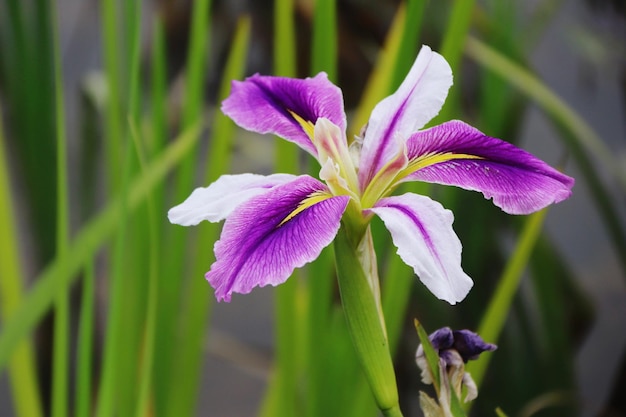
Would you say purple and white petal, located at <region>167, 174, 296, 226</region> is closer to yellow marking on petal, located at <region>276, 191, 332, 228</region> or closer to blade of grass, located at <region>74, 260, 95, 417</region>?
yellow marking on petal, located at <region>276, 191, 332, 228</region>

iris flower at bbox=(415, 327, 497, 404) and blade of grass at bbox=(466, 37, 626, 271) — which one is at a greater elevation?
blade of grass at bbox=(466, 37, 626, 271)

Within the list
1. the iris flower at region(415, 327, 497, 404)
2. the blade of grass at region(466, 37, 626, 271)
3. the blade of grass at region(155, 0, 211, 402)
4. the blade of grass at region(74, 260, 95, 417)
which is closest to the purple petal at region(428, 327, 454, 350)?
the iris flower at region(415, 327, 497, 404)

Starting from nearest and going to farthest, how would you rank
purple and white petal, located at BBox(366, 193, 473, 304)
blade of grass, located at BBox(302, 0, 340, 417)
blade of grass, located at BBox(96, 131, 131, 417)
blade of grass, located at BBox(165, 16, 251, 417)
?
1. purple and white petal, located at BBox(366, 193, 473, 304)
2. blade of grass, located at BBox(96, 131, 131, 417)
3. blade of grass, located at BBox(302, 0, 340, 417)
4. blade of grass, located at BBox(165, 16, 251, 417)

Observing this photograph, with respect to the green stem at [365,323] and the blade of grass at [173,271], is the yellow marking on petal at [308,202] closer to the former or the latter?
the green stem at [365,323]

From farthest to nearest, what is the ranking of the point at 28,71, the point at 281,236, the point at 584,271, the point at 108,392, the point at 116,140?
the point at 584,271
the point at 28,71
the point at 116,140
the point at 108,392
the point at 281,236

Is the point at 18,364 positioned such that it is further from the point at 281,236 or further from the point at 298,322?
the point at 281,236

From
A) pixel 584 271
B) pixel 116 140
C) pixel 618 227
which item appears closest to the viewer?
pixel 116 140

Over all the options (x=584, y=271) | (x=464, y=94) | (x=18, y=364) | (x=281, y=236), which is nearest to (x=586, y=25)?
(x=464, y=94)

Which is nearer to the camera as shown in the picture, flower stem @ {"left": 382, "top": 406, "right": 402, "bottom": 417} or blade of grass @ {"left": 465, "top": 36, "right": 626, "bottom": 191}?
flower stem @ {"left": 382, "top": 406, "right": 402, "bottom": 417}

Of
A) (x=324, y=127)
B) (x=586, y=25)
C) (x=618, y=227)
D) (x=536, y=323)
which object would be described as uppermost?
(x=586, y=25)

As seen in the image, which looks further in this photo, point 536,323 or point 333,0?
point 536,323
